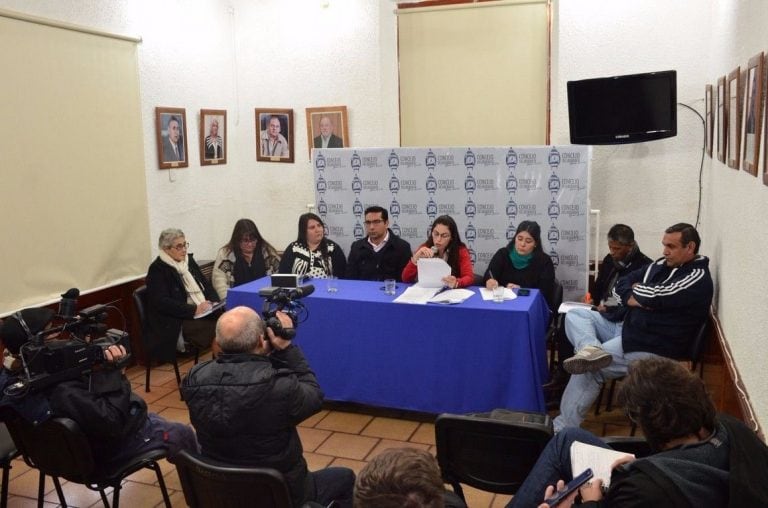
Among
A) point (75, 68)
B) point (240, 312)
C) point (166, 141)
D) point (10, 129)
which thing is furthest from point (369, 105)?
point (240, 312)

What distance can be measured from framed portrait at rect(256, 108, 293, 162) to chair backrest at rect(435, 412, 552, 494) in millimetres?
4768

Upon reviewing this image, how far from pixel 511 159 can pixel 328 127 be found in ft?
6.82

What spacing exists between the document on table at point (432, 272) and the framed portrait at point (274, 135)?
296 centimetres

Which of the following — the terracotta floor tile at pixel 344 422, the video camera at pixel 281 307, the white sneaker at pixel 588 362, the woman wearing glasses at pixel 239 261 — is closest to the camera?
the video camera at pixel 281 307

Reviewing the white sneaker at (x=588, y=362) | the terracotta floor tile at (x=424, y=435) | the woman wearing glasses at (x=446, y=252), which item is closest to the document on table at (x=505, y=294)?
the woman wearing glasses at (x=446, y=252)

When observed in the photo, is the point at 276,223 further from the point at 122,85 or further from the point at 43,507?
the point at 43,507

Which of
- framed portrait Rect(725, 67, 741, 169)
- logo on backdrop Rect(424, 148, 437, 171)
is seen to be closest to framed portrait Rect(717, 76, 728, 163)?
framed portrait Rect(725, 67, 741, 169)

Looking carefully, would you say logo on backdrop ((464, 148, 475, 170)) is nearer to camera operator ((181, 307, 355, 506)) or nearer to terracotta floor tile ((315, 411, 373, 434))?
terracotta floor tile ((315, 411, 373, 434))

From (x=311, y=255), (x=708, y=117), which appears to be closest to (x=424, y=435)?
(x=311, y=255)

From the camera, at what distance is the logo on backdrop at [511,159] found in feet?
17.5

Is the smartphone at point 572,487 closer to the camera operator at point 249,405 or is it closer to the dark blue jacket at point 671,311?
the camera operator at point 249,405

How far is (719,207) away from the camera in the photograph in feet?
14.0

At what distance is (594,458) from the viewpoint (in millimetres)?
2215

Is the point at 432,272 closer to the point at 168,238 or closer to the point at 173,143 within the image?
the point at 168,238
